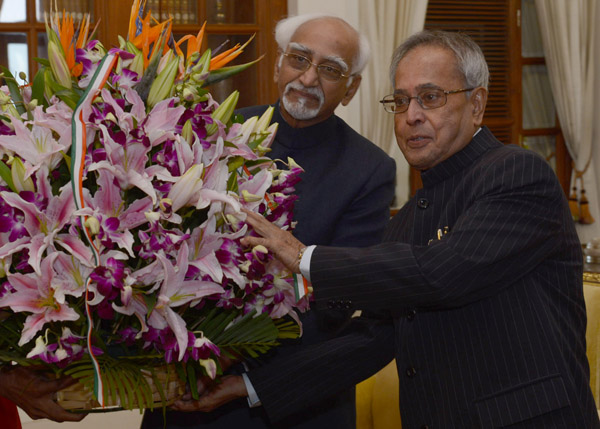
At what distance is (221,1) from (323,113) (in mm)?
2775

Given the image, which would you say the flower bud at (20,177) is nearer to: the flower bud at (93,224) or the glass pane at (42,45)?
the flower bud at (93,224)

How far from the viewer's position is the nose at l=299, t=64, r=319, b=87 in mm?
1970

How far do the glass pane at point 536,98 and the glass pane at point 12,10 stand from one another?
11.6ft

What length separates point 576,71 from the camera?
18.5 ft

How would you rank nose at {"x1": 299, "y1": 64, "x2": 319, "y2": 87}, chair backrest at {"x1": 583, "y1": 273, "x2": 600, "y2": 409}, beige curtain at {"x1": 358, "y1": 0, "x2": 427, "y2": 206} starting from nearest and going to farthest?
1. nose at {"x1": 299, "y1": 64, "x2": 319, "y2": 87}
2. chair backrest at {"x1": 583, "y1": 273, "x2": 600, "y2": 409}
3. beige curtain at {"x1": 358, "y1": 0, "x2": 427, "y2": 206}

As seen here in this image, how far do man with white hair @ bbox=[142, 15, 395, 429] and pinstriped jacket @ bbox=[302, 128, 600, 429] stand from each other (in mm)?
272

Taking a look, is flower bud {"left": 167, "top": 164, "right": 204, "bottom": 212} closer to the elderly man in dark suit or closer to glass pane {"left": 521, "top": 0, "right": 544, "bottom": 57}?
the elderly man in dark suit

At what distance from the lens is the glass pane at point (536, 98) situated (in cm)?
591

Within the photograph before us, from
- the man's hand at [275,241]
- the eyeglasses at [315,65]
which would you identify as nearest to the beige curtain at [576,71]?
the eyeglasses at [315,65]

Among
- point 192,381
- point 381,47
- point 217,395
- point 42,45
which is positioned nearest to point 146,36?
point 192,381

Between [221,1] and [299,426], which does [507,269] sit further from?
[221,1]

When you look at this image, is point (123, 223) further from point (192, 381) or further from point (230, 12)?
point (230, 12)

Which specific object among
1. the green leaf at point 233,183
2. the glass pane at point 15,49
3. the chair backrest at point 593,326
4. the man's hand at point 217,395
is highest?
the glass pane at point 15,49

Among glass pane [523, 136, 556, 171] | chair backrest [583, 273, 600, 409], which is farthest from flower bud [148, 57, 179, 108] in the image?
glass pane [523, 136, 556, 171]
